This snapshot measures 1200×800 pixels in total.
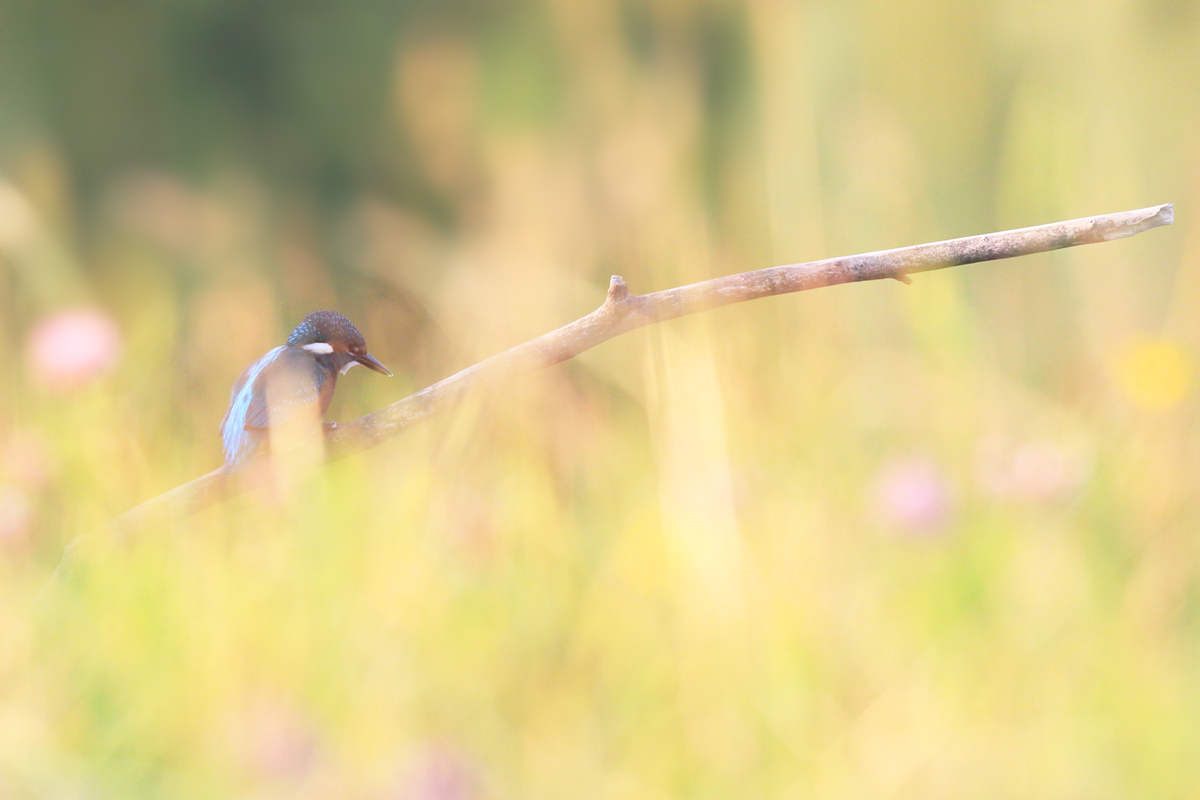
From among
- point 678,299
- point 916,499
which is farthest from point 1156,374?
point 678,299

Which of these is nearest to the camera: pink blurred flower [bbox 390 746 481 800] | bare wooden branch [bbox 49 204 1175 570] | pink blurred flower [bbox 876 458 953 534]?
bare wooden branch [bbox 49 204 1175 570]

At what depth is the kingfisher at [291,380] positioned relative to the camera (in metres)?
0.47

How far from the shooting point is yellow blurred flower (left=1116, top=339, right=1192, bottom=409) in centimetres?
77

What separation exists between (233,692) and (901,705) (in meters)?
0.38

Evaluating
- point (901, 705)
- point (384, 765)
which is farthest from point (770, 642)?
point (384, 765)

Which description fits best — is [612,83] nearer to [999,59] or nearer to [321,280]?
[321,280]

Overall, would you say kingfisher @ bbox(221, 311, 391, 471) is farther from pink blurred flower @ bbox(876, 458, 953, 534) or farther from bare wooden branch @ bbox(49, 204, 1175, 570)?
pink blurred flower @ bbox(876, 458, 953, 534)

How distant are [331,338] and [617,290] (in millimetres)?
207

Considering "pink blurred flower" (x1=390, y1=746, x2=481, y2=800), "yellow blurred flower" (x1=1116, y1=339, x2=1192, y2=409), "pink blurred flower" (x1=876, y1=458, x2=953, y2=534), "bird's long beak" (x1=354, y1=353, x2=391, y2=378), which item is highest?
"yellow blurred flower" (x1=1116, y1=339, x2=1192, y2=409)

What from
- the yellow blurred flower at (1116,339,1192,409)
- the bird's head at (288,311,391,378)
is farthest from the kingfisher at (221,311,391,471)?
the yellow blurred flower at (1116,339,1192,409)

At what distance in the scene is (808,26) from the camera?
4.02ft

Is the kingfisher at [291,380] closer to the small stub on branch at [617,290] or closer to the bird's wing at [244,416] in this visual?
the bird's wing at [244,416]

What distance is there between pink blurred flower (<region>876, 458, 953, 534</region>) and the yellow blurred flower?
0.22 metres

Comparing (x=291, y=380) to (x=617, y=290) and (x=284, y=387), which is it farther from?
(x=617, y=290)
